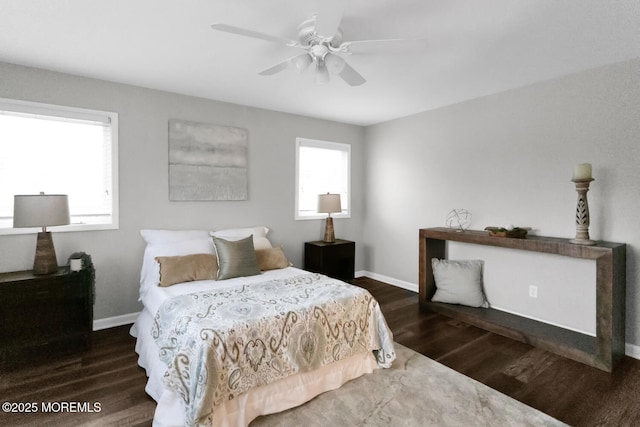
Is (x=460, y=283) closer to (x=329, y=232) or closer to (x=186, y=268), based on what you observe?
(x=329, y=232)

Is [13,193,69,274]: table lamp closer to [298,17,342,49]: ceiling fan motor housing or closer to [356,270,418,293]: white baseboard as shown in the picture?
[298,17,342,49]: ceiling fan motor housing

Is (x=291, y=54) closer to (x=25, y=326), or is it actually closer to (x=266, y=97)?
(x=266, y=97)

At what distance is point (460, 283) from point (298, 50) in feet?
9.84

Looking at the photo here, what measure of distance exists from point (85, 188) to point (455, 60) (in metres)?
3.68

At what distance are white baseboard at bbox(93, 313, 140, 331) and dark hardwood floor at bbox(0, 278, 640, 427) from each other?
81 mm

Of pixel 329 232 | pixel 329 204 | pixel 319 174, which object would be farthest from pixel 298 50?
pixel 329 232

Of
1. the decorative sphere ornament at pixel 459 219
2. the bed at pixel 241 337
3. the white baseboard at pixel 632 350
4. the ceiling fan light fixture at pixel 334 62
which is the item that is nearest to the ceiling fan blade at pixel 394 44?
the ceiling fan light fixture at pixel 334 62

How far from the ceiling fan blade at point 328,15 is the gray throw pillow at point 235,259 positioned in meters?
2.02

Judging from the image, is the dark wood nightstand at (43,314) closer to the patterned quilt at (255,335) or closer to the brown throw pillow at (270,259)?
the patterned quilt at (255,335)

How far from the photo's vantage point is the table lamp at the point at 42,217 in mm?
2484

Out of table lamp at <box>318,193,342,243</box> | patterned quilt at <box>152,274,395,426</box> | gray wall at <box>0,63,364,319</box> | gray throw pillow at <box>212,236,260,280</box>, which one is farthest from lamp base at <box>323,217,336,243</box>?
patterned quilt at <box>152,274,395,426</box>

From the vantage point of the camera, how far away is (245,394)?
1.89 meters

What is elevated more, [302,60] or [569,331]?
[302,60]

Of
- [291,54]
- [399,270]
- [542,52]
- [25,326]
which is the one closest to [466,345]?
[399,270]
